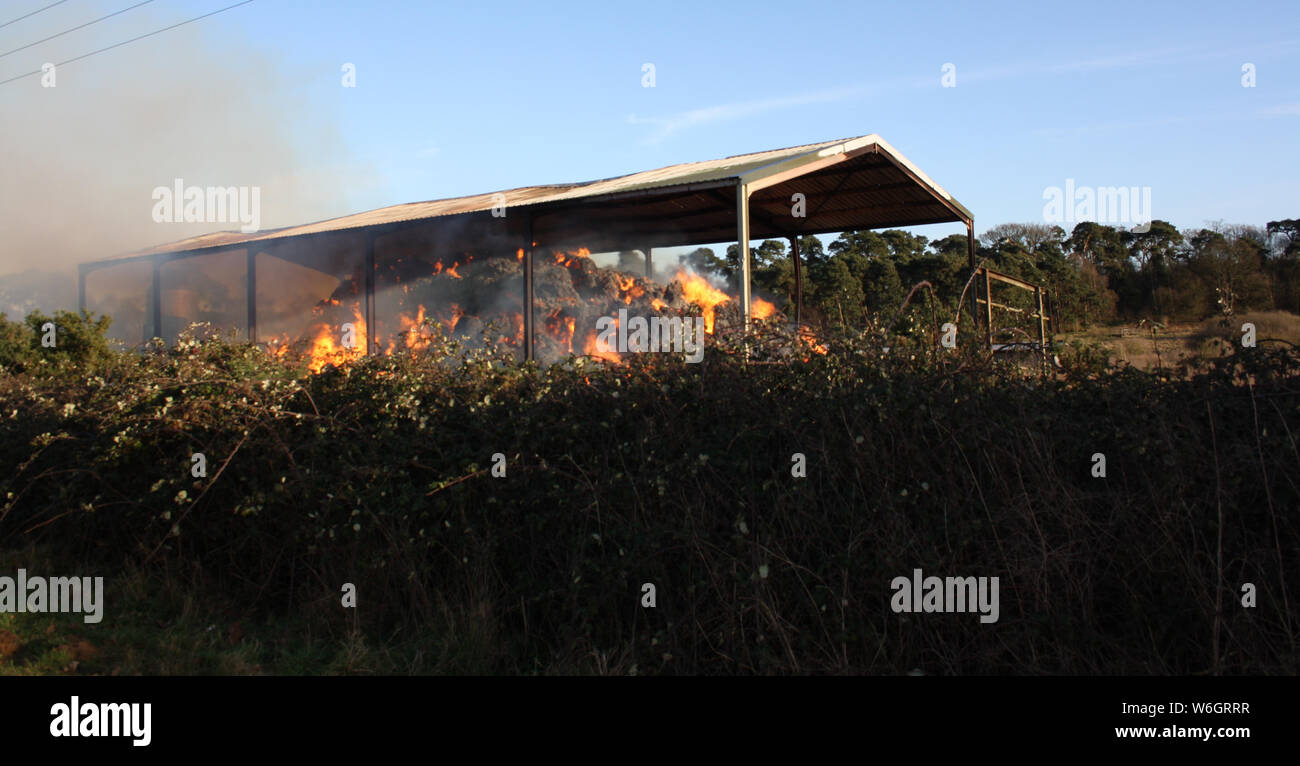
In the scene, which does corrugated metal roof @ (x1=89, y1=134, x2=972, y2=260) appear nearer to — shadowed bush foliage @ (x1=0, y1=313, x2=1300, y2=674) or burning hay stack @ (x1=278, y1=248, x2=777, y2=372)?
burning hay stack @ (x1=278, y1=248, x2=777, y2=372)

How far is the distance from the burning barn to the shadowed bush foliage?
7617mm

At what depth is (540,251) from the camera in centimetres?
1780

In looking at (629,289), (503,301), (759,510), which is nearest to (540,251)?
(503,301)

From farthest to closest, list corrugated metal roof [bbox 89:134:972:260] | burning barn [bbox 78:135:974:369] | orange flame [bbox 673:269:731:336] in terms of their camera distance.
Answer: orange flame [bbox 673:269:731:336], burning barn [bbox 78:135:974:369], corrugated metal roof [bbox 89:134:972:260]

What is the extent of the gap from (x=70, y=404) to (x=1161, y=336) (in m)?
8.52

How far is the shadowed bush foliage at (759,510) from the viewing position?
166 inches

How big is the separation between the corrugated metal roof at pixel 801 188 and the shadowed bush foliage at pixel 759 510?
6814 mm

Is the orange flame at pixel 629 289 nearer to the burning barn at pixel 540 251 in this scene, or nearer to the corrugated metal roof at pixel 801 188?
the burning barn at pixel 540 251

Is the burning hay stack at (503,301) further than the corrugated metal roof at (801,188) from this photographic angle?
Yes

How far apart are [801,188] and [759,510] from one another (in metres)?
12.1

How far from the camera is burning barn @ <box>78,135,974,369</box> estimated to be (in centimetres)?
1471

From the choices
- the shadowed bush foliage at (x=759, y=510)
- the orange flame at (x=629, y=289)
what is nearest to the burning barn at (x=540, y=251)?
the orange flame at (x=629, y=289)

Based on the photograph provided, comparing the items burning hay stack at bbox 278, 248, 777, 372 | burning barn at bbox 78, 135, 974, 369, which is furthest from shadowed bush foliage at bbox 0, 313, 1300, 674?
burning hay stack at bbox 278, 248, 777, 372
